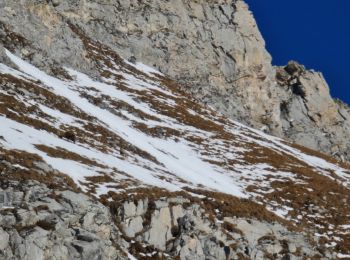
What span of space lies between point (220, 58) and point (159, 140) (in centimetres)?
5358

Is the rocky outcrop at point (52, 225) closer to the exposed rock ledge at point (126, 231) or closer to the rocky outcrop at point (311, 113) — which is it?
the exposed rock ledge at point (126, 231)

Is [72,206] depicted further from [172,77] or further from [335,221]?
[172,77]

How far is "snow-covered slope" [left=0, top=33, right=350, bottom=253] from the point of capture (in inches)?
1282

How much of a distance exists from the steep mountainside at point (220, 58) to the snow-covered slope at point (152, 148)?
20906 mm

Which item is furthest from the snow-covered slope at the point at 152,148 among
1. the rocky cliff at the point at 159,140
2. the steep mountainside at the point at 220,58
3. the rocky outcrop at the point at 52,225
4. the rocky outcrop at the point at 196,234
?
the steep mountainside at the point at 220,58

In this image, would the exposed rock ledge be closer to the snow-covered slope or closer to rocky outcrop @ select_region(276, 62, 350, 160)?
the snow-covered slope

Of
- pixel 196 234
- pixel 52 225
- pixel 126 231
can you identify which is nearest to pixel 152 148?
pixel 196 234

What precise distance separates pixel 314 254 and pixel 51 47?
48.5 meters

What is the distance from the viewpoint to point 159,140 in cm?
5138

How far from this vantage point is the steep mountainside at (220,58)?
3696 inches

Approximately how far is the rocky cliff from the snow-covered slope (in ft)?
0.61

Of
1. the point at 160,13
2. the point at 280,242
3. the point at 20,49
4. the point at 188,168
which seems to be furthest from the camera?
the point at 160,13

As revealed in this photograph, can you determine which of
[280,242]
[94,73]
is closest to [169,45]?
[94,73]

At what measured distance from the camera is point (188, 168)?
4362 centimetres
